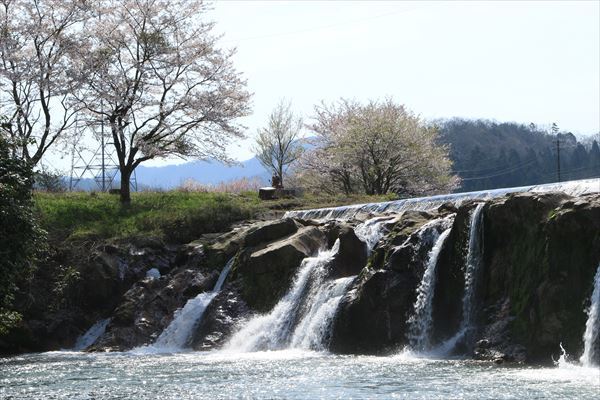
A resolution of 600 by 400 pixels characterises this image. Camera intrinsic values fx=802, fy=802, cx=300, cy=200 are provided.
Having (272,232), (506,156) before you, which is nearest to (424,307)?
(272,232)

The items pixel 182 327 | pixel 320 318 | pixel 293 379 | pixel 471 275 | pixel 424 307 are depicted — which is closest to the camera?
pixel 293 379

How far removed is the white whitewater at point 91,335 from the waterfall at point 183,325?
2.50 metres

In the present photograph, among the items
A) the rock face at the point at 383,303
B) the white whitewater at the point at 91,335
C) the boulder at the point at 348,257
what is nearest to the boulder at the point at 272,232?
the boulder at the point at 348,257

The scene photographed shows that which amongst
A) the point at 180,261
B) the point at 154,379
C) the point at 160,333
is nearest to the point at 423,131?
the point at 180,261

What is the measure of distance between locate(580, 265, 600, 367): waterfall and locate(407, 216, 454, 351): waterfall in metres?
4.14

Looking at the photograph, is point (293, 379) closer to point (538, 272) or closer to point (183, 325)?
point (538, 272)

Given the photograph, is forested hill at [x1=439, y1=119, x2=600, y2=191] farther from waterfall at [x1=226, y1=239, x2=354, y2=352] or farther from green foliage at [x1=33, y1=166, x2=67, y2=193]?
waterfall at [x1=226, y1=239, x2=354, y2=352]

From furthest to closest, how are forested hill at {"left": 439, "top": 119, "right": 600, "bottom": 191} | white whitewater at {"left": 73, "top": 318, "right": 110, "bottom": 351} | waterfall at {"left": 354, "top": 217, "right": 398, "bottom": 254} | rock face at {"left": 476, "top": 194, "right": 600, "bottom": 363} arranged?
1. forested hill at {"left": 439, "top": 119, "right": 600, "bottom": 191}
2. white whitewater at {"left": 73, "top": 318, "right": 110, "bottom": 351}
3. waterfall at {"left": 354, "top": 217, "right": 398, "bottom": 254}
4. rock face at {"left": 476, "top": 194, "right": 600, "bottom": 363}

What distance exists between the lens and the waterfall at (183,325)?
23.9m

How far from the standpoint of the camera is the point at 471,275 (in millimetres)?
19391

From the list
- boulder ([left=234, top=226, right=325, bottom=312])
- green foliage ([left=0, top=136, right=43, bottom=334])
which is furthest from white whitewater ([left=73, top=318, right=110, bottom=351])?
green foliage ([left=0, top=136, right=43, bottom=334])

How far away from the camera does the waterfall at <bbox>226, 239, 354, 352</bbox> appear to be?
69.4 feet

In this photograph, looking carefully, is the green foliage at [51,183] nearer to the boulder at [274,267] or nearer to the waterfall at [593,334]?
the boulder at [274,267]

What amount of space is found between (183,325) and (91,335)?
3630 mm
